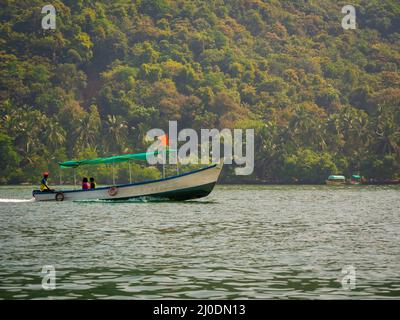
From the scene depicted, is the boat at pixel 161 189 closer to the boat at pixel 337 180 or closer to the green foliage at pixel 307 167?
the boat at pixel 337 180

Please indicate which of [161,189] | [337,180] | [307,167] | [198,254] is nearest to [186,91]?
[307,167]

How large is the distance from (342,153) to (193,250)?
102m

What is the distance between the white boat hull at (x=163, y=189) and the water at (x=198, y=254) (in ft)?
20.1

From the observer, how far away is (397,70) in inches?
6919

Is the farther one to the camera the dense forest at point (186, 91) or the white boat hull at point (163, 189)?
the dense forest at point (186, 91)

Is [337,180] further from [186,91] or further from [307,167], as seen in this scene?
[186,91]

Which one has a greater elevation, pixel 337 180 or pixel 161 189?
pixel 161 189

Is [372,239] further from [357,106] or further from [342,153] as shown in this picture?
[357,106]

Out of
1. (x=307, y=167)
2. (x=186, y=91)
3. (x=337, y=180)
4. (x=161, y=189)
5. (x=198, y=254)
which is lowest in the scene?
(x=198, y=254)

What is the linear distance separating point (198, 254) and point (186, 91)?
5192 inches

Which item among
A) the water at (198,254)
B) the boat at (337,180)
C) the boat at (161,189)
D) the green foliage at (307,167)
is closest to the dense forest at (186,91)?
the green foliage at (307,167)

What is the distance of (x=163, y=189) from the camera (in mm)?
51000

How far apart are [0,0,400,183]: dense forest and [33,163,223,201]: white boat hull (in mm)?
68639

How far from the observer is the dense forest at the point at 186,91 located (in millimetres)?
124000
